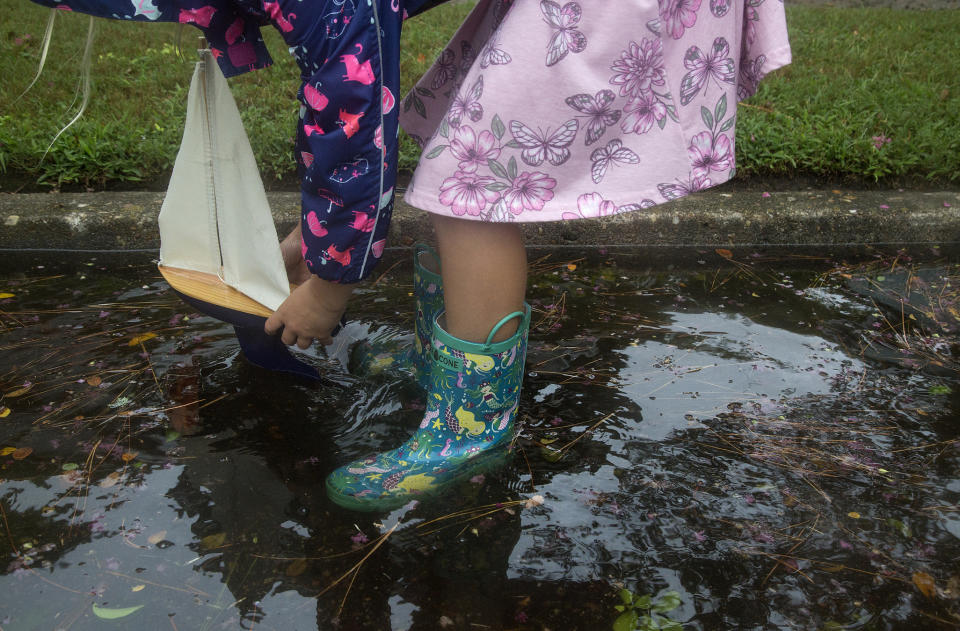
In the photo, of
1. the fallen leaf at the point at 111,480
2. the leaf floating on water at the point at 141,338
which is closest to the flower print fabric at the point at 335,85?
the fallen leaf at the point at 111,480

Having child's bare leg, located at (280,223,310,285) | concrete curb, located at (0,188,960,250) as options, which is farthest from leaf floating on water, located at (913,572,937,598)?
concrete curb, located at (0,188,960,250)

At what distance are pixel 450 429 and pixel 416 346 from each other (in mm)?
353

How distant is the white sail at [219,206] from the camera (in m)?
1.45

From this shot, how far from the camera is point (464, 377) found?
139 centimetres

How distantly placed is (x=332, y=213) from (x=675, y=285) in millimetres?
1435

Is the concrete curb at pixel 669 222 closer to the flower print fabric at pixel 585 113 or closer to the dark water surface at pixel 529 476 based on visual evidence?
the dark water surface at pixel 529 476

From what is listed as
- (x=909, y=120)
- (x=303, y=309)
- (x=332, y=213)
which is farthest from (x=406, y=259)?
(x=909, y=120)

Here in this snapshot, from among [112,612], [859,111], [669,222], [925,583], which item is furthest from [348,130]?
[859,111]

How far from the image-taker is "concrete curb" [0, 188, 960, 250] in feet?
8.05

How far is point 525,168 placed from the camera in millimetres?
1202

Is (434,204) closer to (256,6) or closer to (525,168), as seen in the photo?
(525,168)

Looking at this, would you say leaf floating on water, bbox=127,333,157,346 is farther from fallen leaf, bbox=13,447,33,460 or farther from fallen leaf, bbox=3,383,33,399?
fallen leaf, bbox=13,447,33,460

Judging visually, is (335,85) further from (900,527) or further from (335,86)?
(900,527)

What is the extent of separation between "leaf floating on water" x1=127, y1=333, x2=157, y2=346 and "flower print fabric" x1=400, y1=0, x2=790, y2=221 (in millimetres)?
1080
